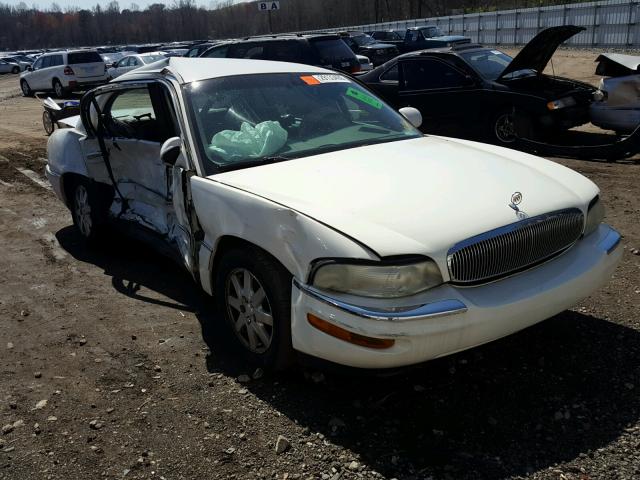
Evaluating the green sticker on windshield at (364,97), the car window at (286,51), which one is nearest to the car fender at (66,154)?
the green sticker on windshield at (364,97)

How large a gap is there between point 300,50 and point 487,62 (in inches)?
174

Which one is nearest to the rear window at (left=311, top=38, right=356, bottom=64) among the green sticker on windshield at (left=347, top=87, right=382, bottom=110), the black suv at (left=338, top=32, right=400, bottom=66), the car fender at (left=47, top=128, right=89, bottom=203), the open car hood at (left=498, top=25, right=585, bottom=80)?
the open car hood at (left=498, top=25, right=585, bottom=80)

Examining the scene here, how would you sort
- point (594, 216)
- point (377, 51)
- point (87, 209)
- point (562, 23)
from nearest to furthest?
point (594, 216)
point (87, 209)
point (377, 51)
point (562, 23)

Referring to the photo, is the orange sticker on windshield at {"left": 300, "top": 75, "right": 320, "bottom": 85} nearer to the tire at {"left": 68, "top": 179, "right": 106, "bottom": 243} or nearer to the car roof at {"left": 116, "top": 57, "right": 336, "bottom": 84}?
the car roof at {"left": 116, "top": 57, "right": 336, "bottom": 84}

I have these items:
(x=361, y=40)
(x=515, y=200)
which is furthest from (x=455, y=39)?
(x=515, y=200)

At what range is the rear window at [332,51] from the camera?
1352 cm

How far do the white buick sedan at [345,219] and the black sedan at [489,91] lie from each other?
207 inches

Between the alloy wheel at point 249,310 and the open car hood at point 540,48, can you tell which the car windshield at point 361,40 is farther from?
the alloy wheel at point 249,310

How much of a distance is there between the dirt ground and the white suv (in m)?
22.2

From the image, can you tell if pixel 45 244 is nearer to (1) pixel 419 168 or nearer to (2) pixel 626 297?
(1) pixel 419 168

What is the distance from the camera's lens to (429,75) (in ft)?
34.4

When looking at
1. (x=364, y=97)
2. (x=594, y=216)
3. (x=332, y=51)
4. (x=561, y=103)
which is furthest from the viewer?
(x=332, y=51)

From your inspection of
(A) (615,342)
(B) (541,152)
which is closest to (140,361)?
(A) (615,342)

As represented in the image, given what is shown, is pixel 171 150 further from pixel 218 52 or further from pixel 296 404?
pixel 218 52
